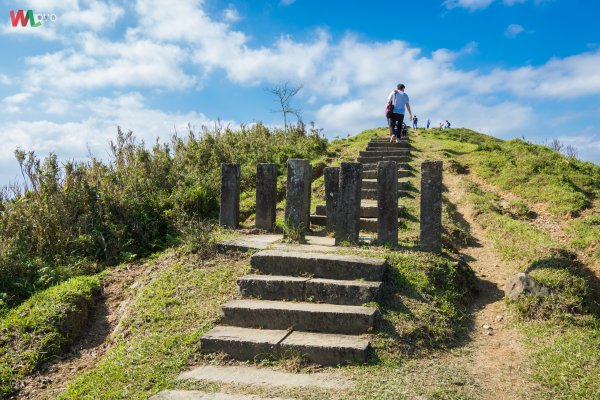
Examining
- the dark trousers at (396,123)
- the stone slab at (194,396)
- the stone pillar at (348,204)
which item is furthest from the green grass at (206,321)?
the dark trousers at (396,123)

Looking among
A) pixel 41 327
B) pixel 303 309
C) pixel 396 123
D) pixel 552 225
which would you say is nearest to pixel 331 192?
pixel 303 309

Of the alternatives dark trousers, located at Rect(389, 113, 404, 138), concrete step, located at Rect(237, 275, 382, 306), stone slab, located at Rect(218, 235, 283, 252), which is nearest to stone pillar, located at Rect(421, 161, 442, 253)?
concrete step, located at Rect(237, 275, 382, 306)

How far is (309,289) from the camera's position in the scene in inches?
242

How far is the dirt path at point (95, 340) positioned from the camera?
550cm

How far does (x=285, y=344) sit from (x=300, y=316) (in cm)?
51

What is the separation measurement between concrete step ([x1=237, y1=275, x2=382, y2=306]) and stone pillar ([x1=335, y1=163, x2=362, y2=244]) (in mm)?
1207

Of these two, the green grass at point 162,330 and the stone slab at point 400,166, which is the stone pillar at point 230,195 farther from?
the stone slab at point 400,166

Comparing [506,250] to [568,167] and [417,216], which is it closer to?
[417,216]

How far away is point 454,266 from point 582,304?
1.51 metres

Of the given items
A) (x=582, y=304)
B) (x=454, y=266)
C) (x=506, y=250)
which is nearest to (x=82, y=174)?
(x=454, y=266)

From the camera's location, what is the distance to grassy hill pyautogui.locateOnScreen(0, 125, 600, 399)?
16.6 ft

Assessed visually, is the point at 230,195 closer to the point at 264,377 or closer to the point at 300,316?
the point at 300,316

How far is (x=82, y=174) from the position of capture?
31.3 feet

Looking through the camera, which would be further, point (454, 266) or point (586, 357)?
point (454, 266)
